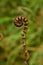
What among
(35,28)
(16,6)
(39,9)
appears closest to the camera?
(35,28)

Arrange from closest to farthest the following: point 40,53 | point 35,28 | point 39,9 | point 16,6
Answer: point 40,53 → point 35,28 → point 39,9 → point 16,6

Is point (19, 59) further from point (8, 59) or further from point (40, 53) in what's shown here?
point (40, 53)

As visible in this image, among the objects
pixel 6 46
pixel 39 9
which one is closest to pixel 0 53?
pixel 6 46

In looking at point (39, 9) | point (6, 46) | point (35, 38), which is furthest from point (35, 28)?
point (6, 46)

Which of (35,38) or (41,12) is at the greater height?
(41,12)

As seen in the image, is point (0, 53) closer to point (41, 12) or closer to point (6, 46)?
point (6, 46)

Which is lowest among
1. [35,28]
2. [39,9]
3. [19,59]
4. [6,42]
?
[19,59]

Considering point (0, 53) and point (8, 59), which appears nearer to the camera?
point (8, 59)
